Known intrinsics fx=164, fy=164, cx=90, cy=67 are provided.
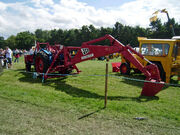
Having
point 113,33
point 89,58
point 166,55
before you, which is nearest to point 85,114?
point 89,58

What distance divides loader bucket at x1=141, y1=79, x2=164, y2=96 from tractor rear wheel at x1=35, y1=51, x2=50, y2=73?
4.97 meters

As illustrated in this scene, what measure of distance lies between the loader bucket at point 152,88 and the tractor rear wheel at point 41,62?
497cm

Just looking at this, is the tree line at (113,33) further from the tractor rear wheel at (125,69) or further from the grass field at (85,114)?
the grass field at (85,114)

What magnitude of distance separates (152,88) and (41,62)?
5828mm

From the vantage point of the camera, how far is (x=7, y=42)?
8588cm

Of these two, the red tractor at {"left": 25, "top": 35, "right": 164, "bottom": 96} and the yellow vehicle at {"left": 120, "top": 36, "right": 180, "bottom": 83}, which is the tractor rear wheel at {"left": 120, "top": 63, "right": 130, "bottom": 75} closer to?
the yellow vehicle at {"left": 120, "top": 36, "right": 180, "bottom": 83}

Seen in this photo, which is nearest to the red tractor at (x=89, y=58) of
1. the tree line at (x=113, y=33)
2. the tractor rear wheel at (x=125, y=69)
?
the tractor rear wheel at (x=125, y=69)

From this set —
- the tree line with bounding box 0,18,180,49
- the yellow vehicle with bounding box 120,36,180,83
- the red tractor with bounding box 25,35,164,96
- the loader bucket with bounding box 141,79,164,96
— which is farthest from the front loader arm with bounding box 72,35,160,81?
the tree line with bounding box 0,18,180,49

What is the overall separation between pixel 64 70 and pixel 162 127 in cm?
633

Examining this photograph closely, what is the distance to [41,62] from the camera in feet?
28.9

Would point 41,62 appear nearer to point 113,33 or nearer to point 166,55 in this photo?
point 166,55

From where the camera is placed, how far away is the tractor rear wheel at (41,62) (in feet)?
27.3

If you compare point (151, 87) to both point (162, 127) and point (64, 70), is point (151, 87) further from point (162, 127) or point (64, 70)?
point (64, 70)

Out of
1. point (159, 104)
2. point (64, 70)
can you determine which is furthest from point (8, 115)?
point (64, 70)
